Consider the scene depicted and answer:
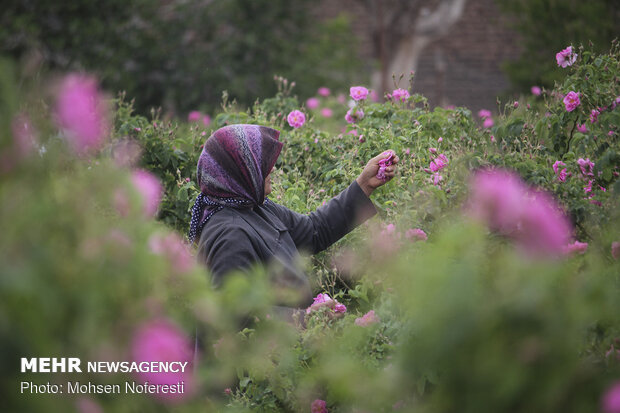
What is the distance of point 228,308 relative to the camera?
3.92 ft

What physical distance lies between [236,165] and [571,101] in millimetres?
1434

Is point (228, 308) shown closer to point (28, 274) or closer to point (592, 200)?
point (28, 274)

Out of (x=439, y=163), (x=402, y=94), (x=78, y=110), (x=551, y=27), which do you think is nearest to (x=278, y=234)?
(x=439, y=163)

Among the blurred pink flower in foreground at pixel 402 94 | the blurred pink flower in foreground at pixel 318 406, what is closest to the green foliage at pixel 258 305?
the blurred pink flower in foreground at pixel 318 406

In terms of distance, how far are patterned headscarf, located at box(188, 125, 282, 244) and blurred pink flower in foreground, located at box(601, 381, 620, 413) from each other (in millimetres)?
1735

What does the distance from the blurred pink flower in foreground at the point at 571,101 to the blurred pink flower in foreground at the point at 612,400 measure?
192 cm

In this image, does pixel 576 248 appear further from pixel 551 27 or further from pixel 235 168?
pixel 551 27

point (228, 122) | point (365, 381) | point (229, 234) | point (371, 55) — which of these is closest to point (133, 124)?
point (228, 122)

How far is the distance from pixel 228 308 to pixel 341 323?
73 centimetres

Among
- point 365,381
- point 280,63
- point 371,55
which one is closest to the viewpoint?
point 365,381

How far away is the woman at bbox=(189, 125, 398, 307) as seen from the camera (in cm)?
243

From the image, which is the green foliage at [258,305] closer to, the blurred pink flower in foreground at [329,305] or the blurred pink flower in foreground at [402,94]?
the blurred pink flower in foreground at [329,305]

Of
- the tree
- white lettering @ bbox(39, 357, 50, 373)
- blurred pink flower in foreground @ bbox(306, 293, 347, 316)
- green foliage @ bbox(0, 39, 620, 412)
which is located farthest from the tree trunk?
white lettering @ bbox(39, 357, 50, 373)

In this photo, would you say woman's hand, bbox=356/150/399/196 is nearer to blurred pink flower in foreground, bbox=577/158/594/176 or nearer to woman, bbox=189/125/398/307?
woman, bbox=189/125/398/307
